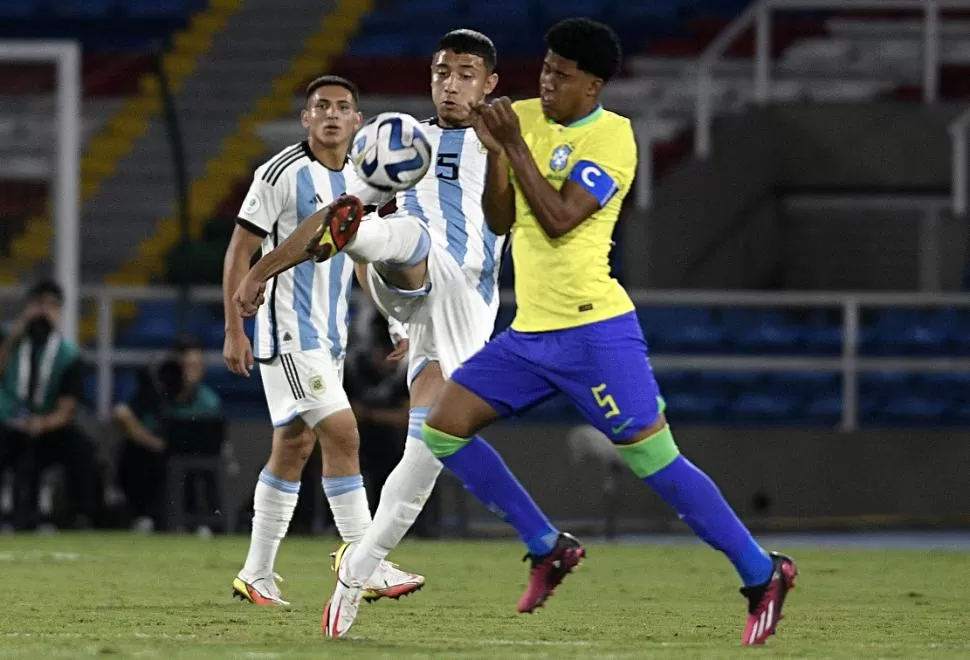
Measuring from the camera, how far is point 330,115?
818 cm

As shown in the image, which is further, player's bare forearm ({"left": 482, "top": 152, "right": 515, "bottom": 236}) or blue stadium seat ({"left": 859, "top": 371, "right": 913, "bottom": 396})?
blue stadium seat ({"left": 859, "top": 371, "right": 913, "bottom": 396})

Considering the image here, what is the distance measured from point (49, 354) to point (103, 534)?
1298 mm

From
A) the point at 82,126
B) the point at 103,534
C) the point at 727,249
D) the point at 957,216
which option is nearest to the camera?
the point at 103,534

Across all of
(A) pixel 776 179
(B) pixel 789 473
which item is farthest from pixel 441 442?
(A) pixel 776 179

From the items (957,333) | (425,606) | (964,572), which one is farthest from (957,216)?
(425,606)

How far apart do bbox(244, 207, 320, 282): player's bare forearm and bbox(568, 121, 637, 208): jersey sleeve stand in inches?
30.2

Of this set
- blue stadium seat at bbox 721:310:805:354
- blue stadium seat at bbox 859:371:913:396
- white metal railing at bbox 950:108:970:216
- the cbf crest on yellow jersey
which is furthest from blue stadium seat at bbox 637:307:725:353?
the cbf crest on yellow jersey

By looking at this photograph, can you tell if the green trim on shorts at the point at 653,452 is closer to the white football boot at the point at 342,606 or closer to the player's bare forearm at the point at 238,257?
the white football boot at the point at 342,606

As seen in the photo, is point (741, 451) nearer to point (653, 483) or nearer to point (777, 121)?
point (777, 121)

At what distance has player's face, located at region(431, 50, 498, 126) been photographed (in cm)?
746

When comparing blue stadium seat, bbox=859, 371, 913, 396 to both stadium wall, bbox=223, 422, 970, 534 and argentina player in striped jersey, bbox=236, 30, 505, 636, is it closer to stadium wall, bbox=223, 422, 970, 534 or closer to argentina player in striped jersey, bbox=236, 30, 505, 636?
stadium wall, bbox=223, 422, 970, 534

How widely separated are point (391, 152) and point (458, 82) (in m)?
1.00

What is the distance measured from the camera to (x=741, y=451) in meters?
15.3

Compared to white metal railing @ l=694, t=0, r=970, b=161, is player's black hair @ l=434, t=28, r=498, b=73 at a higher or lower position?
lower
